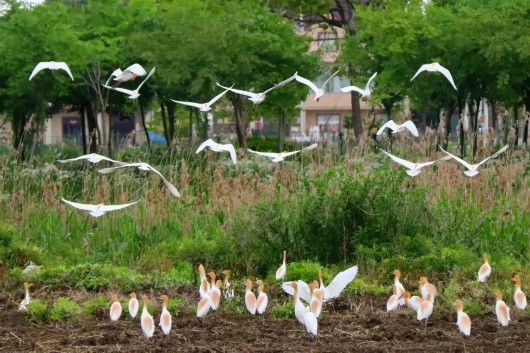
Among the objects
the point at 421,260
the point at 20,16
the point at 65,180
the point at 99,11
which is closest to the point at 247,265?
the point at 421,260

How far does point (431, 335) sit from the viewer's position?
548cm

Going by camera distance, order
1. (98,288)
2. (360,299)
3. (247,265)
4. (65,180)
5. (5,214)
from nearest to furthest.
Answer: (360,299) < (98,288) < (247,265) < (5,214) < (65,180)

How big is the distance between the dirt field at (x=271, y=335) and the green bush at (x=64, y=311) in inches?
3.6

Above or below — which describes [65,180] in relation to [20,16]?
below

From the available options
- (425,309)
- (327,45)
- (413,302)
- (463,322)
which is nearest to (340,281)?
(413,302)

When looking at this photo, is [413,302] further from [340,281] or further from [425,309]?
[340,281]

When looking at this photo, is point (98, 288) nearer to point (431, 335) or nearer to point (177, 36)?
point (431, 335)

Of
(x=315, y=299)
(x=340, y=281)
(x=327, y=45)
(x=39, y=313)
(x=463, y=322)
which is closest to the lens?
(x=463, y=322)

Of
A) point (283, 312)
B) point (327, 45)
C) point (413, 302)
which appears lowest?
point (283, 312)

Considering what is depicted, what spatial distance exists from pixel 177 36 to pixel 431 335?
18.4m

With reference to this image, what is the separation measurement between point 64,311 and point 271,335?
1.37 metres

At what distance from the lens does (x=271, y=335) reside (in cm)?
548

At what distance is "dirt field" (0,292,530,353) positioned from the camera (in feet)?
16.9

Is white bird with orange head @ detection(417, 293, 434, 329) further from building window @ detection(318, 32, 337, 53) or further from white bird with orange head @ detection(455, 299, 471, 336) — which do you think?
building window @ detection(318, 32, 337, 53)
